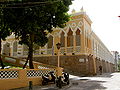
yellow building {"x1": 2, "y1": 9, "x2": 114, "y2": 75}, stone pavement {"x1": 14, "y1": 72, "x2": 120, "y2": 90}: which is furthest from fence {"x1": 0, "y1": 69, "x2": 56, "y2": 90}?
yellow building {"x1": 2, "y1": 9, "x2": 114, "y2": 75}

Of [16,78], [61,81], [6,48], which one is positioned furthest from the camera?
[6,48]

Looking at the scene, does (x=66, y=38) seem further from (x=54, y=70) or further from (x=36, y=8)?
(x=36, y=8)

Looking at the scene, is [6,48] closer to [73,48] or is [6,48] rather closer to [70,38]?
[70,38]

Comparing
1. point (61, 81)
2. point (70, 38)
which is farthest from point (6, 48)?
point (61, 81)

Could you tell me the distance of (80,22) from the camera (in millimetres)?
24844

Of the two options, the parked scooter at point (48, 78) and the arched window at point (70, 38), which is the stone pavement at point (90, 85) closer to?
the parked scooter at point (48, 78)

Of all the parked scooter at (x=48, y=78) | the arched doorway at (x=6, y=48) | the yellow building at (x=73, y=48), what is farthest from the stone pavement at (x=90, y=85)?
the arched doorway at (x=6, y=48)

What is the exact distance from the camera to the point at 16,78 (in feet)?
36.2

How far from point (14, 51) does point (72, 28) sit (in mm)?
12333

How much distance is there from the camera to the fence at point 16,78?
10.4 m

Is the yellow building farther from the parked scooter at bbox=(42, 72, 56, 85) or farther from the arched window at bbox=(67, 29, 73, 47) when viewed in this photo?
the parked scooter at bbox=(42, 72, 56, 85)

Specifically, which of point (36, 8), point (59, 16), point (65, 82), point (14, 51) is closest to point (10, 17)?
point (36, 8)

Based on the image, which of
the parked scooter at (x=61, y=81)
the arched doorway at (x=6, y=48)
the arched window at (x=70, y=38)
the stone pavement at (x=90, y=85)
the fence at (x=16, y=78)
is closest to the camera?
the fence at (x=16, y=78)

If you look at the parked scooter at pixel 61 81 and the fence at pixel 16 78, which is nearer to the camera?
the fence at pixel 16 78
